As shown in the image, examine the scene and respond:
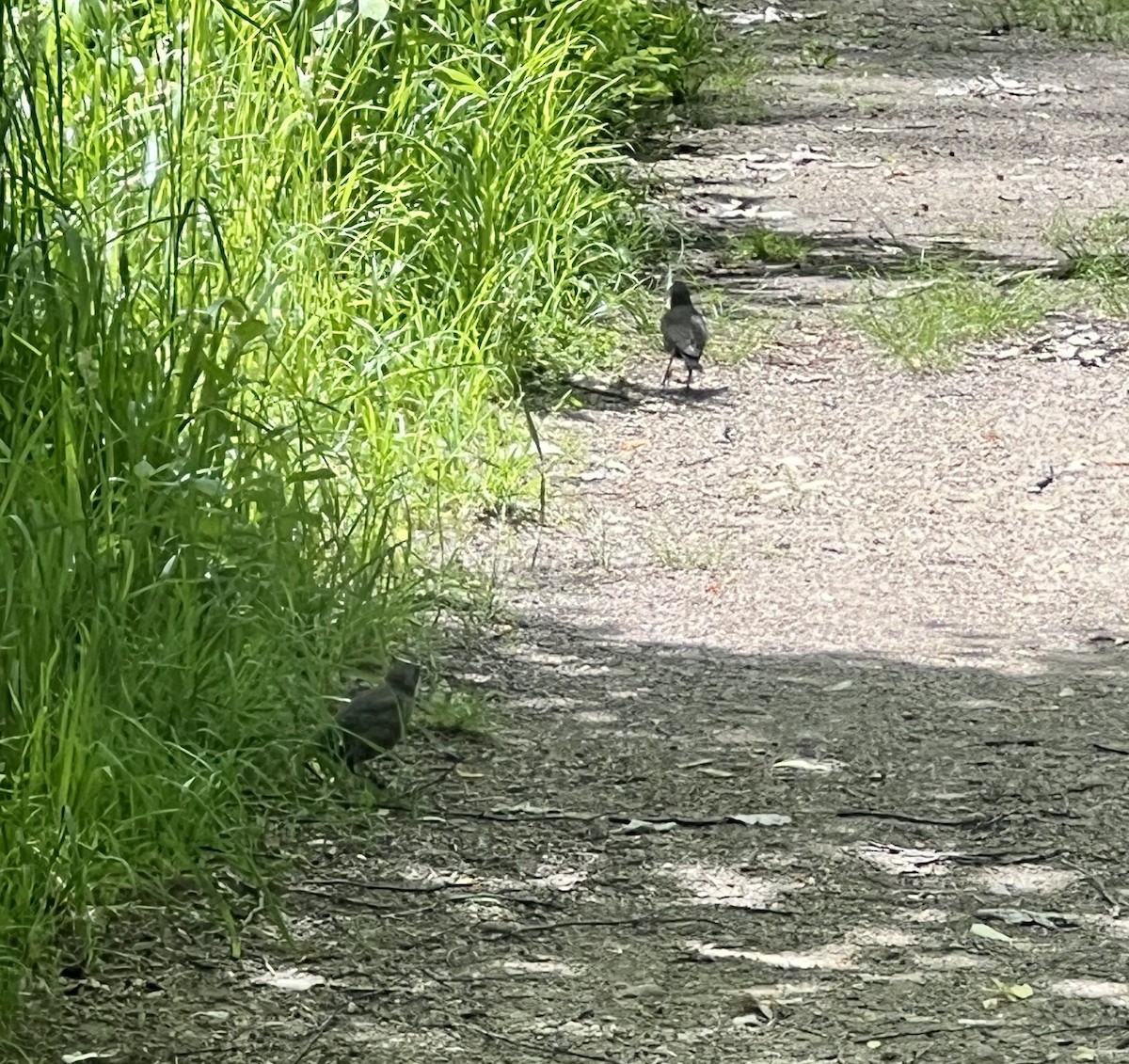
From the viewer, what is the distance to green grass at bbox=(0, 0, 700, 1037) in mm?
4148

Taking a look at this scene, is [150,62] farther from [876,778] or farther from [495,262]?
[876,778]

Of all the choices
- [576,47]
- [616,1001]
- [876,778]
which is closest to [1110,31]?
[576,47]

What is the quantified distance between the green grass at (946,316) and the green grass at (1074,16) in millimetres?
6643

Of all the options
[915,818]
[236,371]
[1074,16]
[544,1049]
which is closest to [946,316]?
[236,371]

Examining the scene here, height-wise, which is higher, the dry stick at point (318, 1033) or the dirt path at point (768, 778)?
the dirt path at point (768, 778)

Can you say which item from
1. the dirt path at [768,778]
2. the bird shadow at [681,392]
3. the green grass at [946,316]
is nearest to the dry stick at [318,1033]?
the dirt path at [768,778]

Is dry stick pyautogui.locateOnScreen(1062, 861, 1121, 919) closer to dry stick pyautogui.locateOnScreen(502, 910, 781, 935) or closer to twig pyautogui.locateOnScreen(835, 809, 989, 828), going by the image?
twig pyautogui.locateOnScreen(835, 809, 989, 828)

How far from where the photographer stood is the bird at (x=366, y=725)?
4727 millimetres

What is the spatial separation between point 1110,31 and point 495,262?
8935 mm

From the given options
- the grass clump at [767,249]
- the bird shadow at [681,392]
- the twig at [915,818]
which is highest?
the grass clump at [767,249]

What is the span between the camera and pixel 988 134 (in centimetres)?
1266

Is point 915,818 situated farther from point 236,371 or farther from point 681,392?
point 681,392

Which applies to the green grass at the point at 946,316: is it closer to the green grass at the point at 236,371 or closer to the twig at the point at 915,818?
the green grass at the point at 236,371

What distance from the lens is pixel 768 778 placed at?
504 cm
